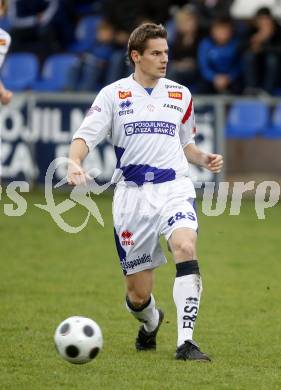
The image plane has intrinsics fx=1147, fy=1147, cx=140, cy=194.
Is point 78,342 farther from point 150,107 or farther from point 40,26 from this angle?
point 40,26

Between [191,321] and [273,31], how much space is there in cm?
1247

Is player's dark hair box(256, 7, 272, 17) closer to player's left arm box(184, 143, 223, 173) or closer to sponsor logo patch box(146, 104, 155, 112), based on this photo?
player's left arm box(184, 143, 223, 173)

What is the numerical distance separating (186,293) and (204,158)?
115 centimetres

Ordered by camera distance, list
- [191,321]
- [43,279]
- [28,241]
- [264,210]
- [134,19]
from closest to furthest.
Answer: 1. [191,321]
2. [43,279]
3. [28,241]
4. [264,210]
5. [134,19]

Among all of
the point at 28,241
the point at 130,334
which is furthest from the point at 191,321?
the point at 28,241

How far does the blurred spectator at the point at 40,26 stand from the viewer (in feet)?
75.2

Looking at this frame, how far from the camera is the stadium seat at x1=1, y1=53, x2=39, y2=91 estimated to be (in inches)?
873

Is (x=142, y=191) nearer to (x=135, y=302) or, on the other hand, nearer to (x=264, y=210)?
(x=135, y=302)

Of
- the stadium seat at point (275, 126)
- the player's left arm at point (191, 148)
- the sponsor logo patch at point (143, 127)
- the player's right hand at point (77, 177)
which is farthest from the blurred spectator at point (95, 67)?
the player's right hand at point (77, 177)

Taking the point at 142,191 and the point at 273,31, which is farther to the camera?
the point at 273,31

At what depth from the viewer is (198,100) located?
18.1 meters

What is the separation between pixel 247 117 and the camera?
18.6 meters

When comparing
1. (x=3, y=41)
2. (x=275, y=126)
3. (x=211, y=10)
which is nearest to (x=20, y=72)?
(x=211, y=10)

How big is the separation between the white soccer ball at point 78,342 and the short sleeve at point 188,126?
1.89 meters
